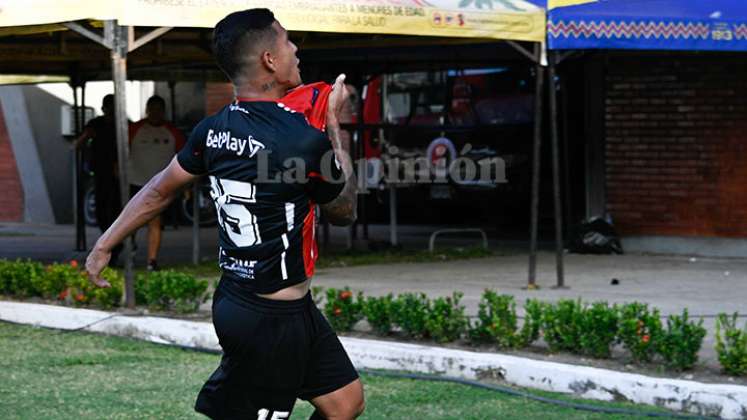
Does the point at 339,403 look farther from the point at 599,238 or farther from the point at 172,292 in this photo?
the point at 599,238

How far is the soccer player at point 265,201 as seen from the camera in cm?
455

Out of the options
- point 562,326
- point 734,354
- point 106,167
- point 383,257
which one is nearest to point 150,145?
point 106,167

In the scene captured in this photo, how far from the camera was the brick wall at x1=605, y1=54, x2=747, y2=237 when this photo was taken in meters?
14.8

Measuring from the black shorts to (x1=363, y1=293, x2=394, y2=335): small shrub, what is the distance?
427 cm

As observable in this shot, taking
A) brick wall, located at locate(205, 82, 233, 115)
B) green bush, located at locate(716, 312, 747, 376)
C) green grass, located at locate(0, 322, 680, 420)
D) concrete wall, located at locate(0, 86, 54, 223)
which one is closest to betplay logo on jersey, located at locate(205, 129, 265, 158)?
green grass, located at locate(0, 322, 680, 420)

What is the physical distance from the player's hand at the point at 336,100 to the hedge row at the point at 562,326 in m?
3.81

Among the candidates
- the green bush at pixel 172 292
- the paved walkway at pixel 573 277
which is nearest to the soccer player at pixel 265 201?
the paved walkway at pixel 573 277

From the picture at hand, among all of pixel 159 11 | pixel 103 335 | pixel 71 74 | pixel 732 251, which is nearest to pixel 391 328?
pixel 103 335

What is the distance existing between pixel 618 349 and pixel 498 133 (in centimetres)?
990

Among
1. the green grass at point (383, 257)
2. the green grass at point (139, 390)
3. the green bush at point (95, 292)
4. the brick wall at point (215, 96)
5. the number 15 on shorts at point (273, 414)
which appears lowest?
the green grass at point (139, 390)

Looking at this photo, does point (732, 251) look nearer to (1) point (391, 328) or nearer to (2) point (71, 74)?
(1) point (391, 328)

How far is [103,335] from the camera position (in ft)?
33.3

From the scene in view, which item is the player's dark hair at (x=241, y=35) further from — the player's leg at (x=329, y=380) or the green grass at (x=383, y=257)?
the green grass at (x=383, y=257)

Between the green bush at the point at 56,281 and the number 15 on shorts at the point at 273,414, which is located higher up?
the number 15 on shorts at the point at 273,414
